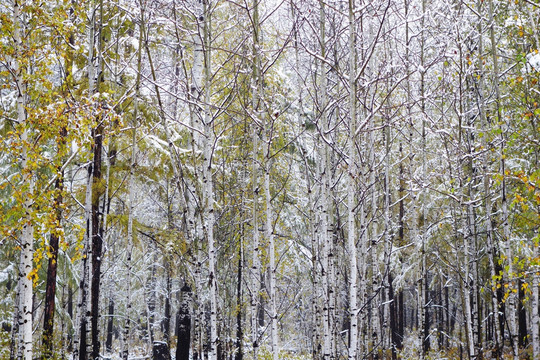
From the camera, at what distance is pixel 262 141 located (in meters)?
6.41

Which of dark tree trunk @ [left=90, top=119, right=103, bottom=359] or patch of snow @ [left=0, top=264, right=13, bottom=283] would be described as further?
patch of snow @ [left=0, top=264, right=13, bottom=283]

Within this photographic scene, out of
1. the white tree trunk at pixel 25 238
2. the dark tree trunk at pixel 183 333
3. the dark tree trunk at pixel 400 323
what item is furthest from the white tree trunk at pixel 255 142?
the dark tree trunk at pixel 400 323

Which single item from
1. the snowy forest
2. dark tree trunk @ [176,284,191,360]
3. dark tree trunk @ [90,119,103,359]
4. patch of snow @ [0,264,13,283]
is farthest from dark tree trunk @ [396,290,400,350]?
patch of snow @ [0,264,13,283]

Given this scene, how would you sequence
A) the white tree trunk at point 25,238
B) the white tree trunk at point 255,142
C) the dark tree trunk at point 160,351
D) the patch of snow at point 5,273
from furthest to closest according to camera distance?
the patch of snow at point 5,273, the dark tree trunk at point 160,351, the white tree trunk at point 25,238, the white tree trunk at point 255,142

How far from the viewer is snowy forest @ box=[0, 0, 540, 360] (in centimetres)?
609

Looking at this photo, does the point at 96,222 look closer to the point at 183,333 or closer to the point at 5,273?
the point at 183,333

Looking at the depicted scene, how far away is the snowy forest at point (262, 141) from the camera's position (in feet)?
20.0

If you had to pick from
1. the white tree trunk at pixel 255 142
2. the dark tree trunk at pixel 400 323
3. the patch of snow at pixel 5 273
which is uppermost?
the white tree trunk at pixel 255 142

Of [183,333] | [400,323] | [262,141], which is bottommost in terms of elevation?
[400,323]

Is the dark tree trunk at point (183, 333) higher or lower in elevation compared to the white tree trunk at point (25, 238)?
lower

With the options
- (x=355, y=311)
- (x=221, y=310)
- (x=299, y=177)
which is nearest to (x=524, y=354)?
(x=299, y=177)

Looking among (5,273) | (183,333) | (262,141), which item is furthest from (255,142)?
(5,273)

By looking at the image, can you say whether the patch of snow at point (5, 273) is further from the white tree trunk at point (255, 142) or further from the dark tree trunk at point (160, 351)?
the white tree trunk at point (255, 142)

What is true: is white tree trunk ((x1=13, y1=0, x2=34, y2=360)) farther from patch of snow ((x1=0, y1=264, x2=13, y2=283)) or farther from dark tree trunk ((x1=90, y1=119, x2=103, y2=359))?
patch of snow ((x1=0, y1=264, x2=13, y2=283))
